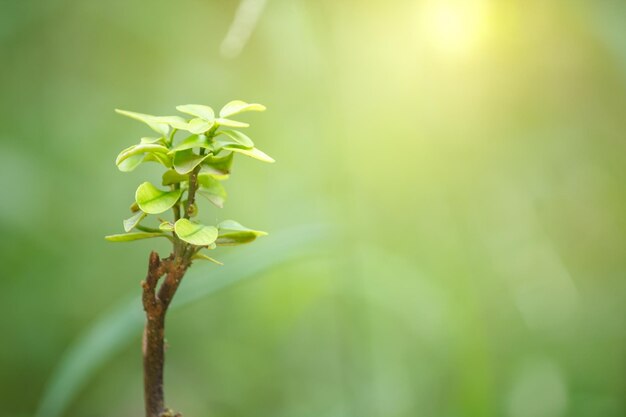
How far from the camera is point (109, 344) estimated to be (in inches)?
32.6

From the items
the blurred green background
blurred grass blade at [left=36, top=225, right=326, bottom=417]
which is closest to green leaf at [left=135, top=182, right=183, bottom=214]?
blurred grass blade at [left=36, top=225, right=326, bottom=417]

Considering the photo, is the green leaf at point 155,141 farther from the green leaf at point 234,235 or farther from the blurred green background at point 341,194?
the blurred green background at point 341,194

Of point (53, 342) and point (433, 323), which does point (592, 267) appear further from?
point (53, 342)

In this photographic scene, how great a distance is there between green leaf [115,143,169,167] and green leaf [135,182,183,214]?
0.02 metres

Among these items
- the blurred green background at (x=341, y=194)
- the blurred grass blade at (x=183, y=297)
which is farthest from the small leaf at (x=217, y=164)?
the blurred green background at (x=341, y=194)

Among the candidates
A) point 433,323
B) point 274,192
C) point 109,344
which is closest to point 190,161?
point 109,344

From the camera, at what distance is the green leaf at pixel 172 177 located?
1.17 ft

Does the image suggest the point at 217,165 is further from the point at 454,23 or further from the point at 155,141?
the point at 454,23

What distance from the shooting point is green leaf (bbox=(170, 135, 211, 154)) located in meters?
0.34

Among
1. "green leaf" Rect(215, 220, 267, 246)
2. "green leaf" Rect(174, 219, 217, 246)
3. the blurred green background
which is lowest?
"green leaf" Rect(174, 219, 217, 246)

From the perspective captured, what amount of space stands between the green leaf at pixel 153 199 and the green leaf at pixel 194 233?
0.01 metres

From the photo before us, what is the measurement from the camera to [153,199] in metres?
0.34

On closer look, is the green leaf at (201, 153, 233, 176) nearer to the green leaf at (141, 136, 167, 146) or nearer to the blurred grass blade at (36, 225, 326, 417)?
the green leaf at (141, 136, 167, 146)

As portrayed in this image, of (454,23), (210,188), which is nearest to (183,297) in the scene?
(210,188)
